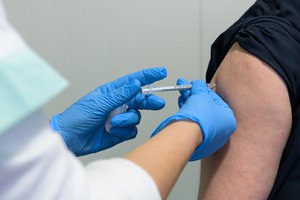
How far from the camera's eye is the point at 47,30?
1603mm

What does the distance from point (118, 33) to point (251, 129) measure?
811 mm

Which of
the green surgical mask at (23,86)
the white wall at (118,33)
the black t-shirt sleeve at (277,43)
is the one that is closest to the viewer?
the green surgical mask at (23,86)

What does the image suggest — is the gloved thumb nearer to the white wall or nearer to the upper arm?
the upper arm

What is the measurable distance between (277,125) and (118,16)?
0.86 m

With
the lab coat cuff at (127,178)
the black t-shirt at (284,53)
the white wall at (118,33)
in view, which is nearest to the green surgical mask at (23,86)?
the lab coat cuff at (127,178)

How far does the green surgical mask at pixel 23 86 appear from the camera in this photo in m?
0.45

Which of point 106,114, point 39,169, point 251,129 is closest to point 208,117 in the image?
point 251,129

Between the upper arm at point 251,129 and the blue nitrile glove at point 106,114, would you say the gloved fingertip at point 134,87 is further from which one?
the upper arm at point 251,129

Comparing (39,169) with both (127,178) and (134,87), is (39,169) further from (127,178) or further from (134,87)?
(134,87)

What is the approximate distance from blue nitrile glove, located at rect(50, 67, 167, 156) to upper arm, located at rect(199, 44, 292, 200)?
0.66 feet

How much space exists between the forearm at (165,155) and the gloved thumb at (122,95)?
0.91 ft

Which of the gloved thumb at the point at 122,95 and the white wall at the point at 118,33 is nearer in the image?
the gloved thumb at the point at 122,95

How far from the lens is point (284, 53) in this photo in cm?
94

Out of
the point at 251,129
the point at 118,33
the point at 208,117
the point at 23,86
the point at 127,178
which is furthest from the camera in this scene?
the point at 118,33
